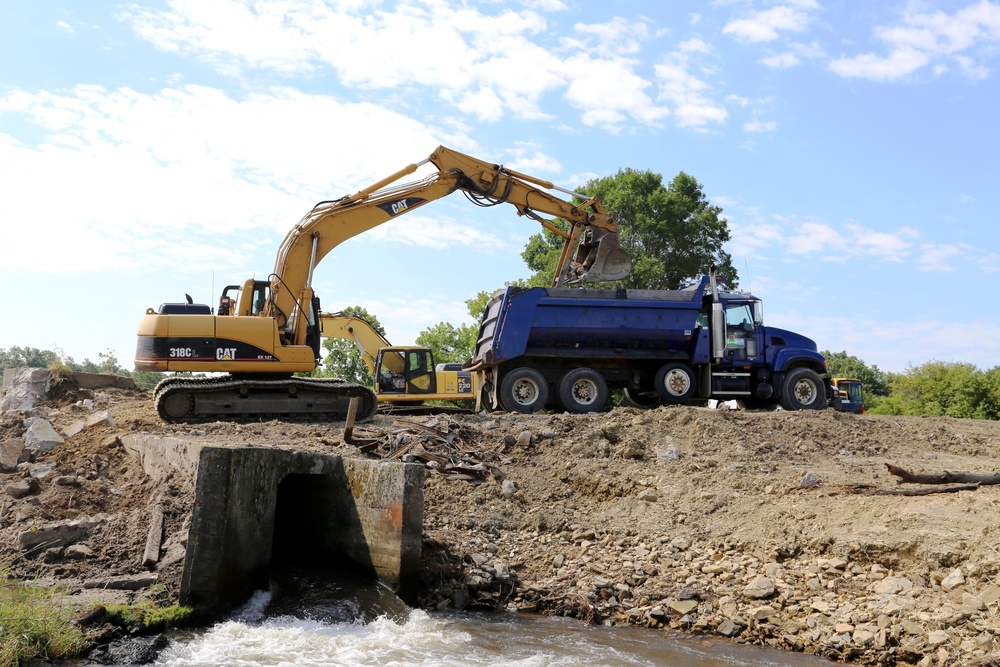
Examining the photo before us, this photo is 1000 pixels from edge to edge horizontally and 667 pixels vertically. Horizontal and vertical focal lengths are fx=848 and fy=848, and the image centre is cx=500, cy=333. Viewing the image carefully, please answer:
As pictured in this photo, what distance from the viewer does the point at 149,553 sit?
25.3 ft

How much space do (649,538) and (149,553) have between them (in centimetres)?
502

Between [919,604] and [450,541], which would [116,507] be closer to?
[450,541]

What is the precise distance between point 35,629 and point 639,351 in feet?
38.1

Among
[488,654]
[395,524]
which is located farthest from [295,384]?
[488,654]

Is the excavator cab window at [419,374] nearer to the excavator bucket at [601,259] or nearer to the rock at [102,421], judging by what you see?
the excavator bucket at [601,259]

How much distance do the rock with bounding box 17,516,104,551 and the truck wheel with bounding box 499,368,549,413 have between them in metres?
8.30

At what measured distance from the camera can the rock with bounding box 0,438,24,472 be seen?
400 inches

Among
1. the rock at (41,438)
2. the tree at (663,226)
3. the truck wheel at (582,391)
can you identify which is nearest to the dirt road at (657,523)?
the rock at (41,438)

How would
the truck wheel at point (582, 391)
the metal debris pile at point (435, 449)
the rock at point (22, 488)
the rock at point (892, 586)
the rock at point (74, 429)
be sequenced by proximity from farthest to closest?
the truck wheel at point (582, 391), the rock at point (74, 429), the metal debris pile at point (435, 449), the rock at point (22, 488), the rock at point (892, 586)

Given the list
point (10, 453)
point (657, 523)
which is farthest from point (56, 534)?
point (657, 523)

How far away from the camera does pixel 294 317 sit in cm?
1392

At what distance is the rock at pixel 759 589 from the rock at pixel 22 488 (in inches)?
292

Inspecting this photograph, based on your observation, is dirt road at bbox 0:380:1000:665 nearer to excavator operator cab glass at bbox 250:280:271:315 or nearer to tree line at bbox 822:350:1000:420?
excavator operator cab glass at bbox 250:280:271:315

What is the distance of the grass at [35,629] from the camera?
5.89 metres
